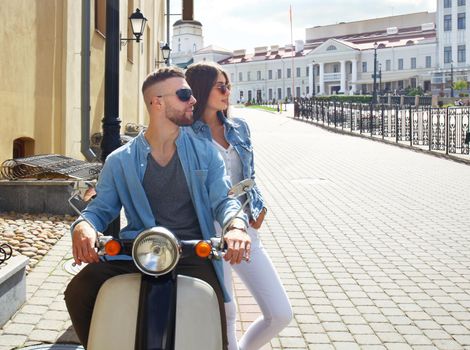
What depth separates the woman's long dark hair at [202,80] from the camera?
10.5 feet

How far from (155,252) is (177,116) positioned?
0.75 metres

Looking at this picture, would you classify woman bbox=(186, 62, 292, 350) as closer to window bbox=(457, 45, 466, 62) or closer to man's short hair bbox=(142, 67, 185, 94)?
man's short hair bbox=(142, 67, 185, 94)

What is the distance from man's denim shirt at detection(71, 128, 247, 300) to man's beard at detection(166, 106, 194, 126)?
71 mm

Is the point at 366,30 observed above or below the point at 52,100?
above

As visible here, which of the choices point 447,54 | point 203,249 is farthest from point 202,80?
point 447,54

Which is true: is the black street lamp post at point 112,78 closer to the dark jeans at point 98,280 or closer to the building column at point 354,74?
the dark jeans at point 98,280

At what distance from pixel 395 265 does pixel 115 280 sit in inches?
180

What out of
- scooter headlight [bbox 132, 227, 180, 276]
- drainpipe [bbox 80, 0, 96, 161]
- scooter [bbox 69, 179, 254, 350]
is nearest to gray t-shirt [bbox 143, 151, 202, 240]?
scooter [bbox 69, 179, 254, 350]

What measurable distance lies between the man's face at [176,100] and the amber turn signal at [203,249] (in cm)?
70

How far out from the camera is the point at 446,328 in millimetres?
4387

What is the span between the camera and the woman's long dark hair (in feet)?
10.5

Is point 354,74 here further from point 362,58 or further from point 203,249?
point 203,249

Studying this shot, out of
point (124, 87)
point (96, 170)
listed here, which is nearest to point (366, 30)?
point (124, 87)

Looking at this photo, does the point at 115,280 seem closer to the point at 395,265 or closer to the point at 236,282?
the point at 236,282
